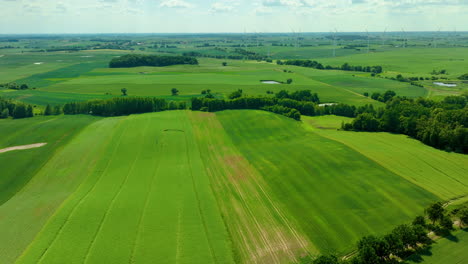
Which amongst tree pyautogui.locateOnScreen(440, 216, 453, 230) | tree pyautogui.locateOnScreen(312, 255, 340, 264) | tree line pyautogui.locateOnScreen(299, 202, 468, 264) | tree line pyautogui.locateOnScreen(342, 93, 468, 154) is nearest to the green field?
tree line pyautogui.locateOnScreen(299, 202, 468, 264)

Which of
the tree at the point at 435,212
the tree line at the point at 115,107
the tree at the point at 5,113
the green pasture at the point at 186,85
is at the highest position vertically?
the green pasture at the point at 186,85

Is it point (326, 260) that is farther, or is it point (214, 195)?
point (214, 195)

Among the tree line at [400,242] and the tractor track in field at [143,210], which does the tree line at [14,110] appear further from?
the tree line at [400,242]

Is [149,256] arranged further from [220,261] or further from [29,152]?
[29,152]

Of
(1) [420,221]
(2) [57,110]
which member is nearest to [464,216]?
(1) [420,221]

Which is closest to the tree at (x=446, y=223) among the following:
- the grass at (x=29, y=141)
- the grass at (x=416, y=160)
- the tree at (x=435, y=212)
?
the tree at (x=435, y=212)

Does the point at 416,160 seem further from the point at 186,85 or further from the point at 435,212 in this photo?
the point at 186,85
